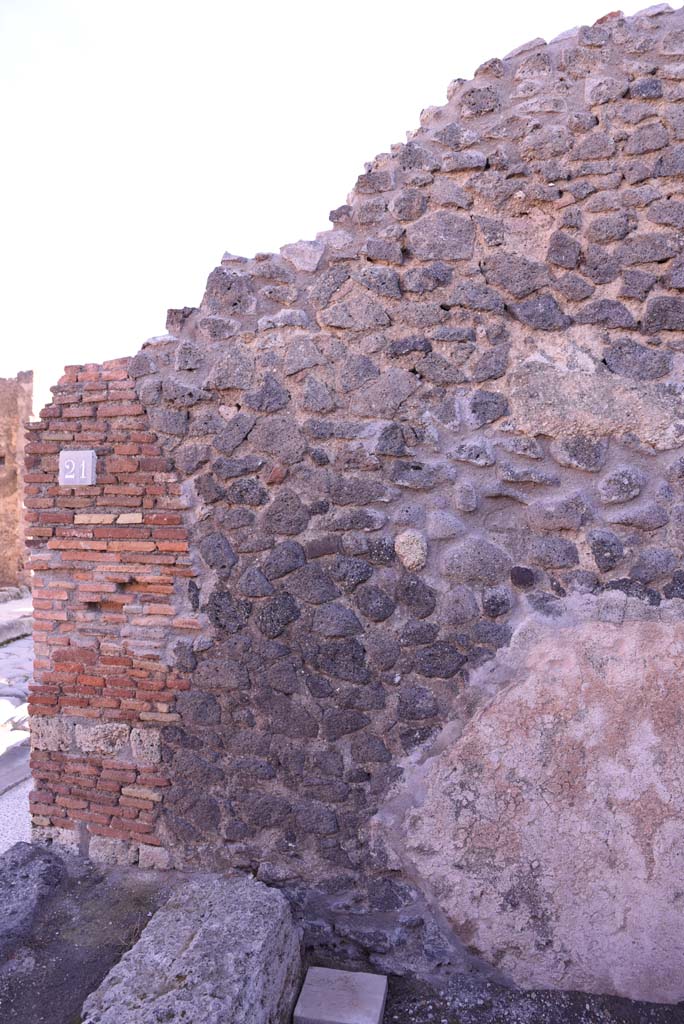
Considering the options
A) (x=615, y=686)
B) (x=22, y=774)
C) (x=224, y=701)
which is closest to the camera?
(x=615, y=686)

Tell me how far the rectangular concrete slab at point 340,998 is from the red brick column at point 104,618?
865mm

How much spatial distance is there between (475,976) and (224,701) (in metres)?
1.40

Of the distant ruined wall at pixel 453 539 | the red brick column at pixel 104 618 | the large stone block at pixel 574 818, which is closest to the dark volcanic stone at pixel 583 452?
the distant ruined wall at pixel 453 539

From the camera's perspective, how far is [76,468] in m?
3.21

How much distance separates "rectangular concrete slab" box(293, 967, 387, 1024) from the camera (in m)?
2.43

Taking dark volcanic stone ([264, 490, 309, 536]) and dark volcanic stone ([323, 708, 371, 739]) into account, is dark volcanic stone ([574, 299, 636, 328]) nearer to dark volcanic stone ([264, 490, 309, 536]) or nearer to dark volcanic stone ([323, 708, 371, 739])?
dark volcanic stone ([264, 490, 309, 536])

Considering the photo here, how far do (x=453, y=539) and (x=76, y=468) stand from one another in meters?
1.68

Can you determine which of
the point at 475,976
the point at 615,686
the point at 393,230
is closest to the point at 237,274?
the point at 393,230

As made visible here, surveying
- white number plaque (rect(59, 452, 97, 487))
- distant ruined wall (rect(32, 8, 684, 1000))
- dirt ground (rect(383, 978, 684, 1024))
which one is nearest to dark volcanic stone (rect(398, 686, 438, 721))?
distant ruined wall (rect(32, 8, 684, 1000))

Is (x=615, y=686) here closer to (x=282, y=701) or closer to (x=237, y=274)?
(x=282, y=701)

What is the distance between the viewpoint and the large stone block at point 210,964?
6.93 ft

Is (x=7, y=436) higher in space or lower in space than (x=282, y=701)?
higher

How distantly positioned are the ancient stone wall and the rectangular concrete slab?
423 inches

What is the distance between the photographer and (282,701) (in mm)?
2938
